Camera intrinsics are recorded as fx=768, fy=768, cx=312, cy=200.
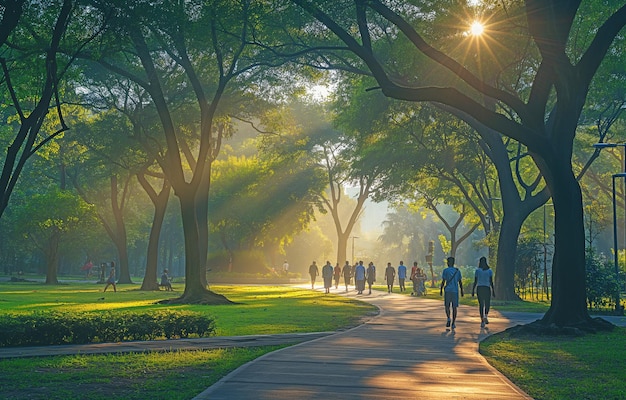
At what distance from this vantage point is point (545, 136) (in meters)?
18.9

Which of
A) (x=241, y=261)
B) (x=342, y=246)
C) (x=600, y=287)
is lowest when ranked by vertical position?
(x=600, y=287)

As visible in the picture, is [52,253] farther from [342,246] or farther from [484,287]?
[484,287]

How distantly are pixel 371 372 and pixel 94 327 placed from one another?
19.6ft

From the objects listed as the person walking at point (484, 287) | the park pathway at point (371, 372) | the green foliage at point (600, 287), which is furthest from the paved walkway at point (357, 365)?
the green foliage at point (600, 287)

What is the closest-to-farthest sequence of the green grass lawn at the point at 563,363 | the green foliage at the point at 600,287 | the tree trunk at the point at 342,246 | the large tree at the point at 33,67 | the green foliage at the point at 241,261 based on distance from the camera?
the green grass lawn at the point at 563,363, the large tree at the point at 33,67, the green foliage at the point at 600,287, the tree trunk at the point at 342,246, the green foliage at the point at 241,261

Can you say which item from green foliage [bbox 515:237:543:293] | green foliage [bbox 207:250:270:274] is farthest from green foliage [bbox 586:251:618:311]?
green foliage [bbox 207:250:270:274]

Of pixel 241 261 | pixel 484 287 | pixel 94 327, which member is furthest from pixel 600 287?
pixel 241 261

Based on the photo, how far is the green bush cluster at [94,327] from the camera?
43.3 feet

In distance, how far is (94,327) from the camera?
552 inches

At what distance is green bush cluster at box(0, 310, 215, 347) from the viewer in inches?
520

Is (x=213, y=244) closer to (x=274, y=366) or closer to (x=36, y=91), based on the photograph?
(x=36, y=91)

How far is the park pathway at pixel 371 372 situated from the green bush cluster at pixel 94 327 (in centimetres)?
289

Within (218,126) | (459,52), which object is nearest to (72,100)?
(218,126)

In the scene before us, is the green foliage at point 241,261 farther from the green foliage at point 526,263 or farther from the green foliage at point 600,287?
the green foliage at point 600,287
